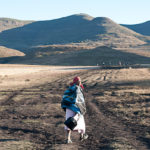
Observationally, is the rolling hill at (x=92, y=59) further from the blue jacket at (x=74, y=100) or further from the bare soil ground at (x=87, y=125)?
the blue jacket at (x=74, y=100)

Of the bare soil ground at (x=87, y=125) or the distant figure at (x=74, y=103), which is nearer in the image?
the distant figure at (x=74, y=103)

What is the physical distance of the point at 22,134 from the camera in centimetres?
1071

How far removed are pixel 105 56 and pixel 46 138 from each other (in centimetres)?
9539

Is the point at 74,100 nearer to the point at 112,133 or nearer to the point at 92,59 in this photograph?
the point at 112,133

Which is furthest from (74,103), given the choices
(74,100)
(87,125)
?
(87,125)

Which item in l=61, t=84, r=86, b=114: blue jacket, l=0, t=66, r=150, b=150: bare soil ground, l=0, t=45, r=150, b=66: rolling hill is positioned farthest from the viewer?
l=0, t=45, r=150, b=66: rolling hill

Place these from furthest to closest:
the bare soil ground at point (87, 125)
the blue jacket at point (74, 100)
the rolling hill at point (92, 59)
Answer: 1. the rolling hill at point (92, 59)
2. the bare soil ground at point (87, 125)
3. the blue jacket at point (74, 100)

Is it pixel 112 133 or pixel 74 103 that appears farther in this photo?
pixel 112 133

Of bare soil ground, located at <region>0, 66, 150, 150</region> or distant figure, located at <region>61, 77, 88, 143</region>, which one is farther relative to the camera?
bare soil ground, located at <region>0, 66, 150, 150</region>

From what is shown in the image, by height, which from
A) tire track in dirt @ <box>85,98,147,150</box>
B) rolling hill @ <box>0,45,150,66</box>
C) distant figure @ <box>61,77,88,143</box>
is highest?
rolling hill @ <box>0,45,150,66</box>

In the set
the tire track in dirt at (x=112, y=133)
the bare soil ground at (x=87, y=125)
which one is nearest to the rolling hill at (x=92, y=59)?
the bare soil ground at (x=87, y=125)

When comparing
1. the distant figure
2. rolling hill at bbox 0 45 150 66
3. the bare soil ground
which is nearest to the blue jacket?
the distant figure

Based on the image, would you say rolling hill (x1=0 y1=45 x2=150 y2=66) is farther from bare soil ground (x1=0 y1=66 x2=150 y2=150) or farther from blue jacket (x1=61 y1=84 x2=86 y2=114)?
blue jacket (x1=61 y1=84 x2=86 y2=114)

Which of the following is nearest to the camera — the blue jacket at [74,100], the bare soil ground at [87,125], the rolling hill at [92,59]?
the blue jacket at [74,100]
